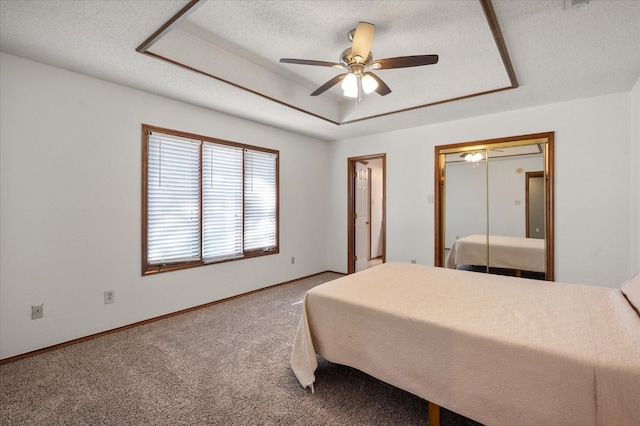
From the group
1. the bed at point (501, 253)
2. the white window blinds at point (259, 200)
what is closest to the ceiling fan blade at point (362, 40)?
the white window blinds at point (259, 200)

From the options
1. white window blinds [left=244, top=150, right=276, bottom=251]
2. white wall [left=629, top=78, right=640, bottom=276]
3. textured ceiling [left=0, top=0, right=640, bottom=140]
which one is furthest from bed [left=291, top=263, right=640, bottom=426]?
white window blinds [left=244, top=150, right=276, bottom=251]

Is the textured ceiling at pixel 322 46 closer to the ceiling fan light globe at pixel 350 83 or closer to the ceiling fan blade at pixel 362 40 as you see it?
the ceiling fan blade at pixel 362 40

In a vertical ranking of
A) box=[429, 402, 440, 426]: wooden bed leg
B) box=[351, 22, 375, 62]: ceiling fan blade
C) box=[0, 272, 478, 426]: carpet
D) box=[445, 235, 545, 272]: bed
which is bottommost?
box=[0, 272, 478, 426]: carpet

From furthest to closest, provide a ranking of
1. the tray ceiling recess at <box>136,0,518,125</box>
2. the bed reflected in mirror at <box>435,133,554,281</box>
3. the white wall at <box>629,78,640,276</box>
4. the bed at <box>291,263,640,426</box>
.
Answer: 1. the bed reflected in mirror at <box>435,133,554,281</box>
2. the white wall at <box>629,78,640,276</box>
3. the tray ceiling recess at <box>136,0,518,125</box>
4. the bed at <box>291,263,640,426</box>

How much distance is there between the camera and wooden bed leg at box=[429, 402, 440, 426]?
154 centimetres

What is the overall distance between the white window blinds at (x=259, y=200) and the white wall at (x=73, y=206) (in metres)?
0.78

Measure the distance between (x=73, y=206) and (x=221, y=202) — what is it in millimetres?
1476

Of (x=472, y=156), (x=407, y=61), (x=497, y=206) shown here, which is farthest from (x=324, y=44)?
(x=497, y=206)

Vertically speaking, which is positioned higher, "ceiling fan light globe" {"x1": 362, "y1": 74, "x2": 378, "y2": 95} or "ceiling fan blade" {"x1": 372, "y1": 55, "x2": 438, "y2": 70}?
"ceiling fan blade" {"x1": 372, "y1": 55, "x2": 438, "y2": 70}

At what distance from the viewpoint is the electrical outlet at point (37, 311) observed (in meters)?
2.43

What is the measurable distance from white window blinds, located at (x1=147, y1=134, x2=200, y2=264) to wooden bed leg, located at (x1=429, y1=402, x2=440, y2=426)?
2.89 meters


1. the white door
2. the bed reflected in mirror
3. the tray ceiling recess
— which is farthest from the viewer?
the white door

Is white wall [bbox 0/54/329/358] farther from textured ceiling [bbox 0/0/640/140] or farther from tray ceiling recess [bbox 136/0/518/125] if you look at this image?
tray ceiling recess [bbox 136/0/518/125]

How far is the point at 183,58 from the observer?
2475mm
